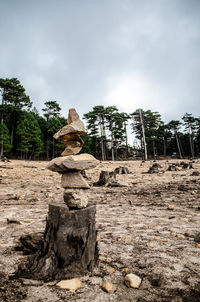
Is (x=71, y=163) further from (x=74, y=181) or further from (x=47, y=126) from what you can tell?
(x=47, y=126)

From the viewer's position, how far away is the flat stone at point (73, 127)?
272cm

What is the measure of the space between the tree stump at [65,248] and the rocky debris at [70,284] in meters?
0.11

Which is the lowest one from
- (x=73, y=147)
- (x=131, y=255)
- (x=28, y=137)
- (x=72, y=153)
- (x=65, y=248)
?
(x=131, y=255)

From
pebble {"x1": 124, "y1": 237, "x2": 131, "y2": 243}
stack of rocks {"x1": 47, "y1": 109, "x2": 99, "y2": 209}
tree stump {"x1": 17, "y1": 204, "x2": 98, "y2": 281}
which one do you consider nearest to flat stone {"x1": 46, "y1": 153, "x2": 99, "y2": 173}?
stack of rocks {"x1": 47, "y1": 109, "x2": 99, "y2": 209}

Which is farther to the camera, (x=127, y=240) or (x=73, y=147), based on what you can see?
(x=127, y=240)

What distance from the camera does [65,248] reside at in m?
2.16

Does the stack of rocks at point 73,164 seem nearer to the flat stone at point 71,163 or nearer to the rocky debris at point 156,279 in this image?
the flat stone at point 71,163

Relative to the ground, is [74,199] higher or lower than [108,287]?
higher

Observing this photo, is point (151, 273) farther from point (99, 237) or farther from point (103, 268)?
point (99, 237)

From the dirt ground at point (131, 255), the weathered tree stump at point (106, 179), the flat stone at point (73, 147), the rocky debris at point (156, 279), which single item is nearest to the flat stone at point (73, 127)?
the flat stone at point (73, 147)

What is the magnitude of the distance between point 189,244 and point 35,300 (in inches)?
95.0

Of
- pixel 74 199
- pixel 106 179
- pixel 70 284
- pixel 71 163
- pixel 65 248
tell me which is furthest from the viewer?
pixel 106 179

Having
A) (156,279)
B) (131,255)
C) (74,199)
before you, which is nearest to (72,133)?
(74,199)

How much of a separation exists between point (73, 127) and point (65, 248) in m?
1.67
